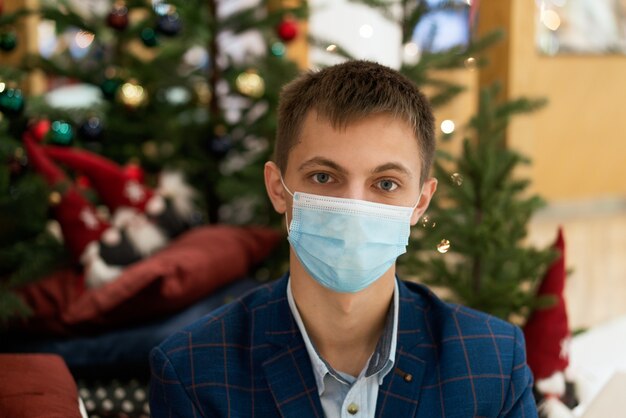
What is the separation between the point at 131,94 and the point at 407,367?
7.36 feet

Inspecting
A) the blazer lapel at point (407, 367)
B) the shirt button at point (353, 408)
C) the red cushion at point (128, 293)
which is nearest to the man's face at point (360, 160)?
the blazer lapel at point (407, 367)

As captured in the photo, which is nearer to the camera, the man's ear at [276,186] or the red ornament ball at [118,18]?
the man's ear at [276,186]

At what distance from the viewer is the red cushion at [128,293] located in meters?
2.67

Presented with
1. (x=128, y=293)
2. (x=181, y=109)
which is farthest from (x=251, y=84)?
(x=128, y=293)

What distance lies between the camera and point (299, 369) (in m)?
1.51

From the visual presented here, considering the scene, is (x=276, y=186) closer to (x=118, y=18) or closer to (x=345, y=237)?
(x=345, y=237)

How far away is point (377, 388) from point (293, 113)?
0.54 meters

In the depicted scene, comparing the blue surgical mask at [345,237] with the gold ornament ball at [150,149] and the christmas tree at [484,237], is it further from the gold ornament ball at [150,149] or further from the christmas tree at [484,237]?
the gold ornament ball at [150,149]

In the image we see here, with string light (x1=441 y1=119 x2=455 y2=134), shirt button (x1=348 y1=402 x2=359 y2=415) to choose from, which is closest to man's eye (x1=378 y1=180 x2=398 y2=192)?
shirt button (x1=348 y1=402 x2=359 y2=415)

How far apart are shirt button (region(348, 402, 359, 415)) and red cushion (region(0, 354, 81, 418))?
1.82ft

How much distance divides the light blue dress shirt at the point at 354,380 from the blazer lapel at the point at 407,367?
0.02 m

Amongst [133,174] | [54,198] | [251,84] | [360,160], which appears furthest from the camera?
[251,84]

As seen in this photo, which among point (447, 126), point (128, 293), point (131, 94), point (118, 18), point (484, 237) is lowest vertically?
point (128, 293)

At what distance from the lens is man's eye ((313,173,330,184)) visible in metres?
1.50
